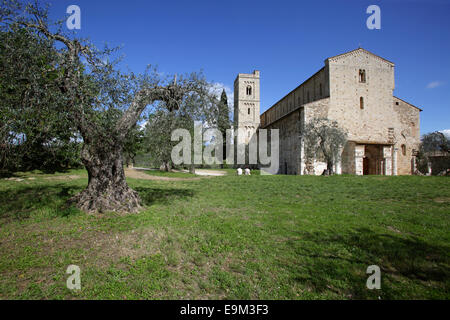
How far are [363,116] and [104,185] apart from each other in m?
33.7

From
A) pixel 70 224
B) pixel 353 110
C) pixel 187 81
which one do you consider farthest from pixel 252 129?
pixel 70 224

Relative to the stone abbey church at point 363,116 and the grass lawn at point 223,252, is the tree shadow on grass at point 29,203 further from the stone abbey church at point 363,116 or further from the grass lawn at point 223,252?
the stone abbey church at point 363,116

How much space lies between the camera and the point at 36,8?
666 cm

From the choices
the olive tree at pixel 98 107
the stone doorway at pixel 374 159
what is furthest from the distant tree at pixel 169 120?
the stone doorway at pixel 374 159

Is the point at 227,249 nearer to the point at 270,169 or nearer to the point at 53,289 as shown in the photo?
the point at 53,289

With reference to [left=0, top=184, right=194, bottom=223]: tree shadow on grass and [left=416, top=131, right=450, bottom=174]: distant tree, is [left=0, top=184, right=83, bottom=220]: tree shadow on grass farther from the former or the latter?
[left=416, top=131, right=450, bottom=174]: distant tree

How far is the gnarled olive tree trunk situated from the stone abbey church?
80.2 ft

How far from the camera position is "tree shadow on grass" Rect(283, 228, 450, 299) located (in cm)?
358

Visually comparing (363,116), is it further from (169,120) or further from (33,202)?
(33,202)

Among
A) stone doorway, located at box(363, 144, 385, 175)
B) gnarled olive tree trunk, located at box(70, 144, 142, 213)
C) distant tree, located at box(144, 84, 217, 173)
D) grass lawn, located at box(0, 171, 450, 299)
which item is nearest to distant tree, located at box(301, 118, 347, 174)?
stone doorway, located at box(363, 144, 385, 175)

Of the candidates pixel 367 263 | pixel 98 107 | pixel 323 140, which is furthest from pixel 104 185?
pixel 323 140

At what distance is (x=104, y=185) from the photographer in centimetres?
766

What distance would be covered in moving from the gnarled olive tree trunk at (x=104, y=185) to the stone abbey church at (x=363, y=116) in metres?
24.4
